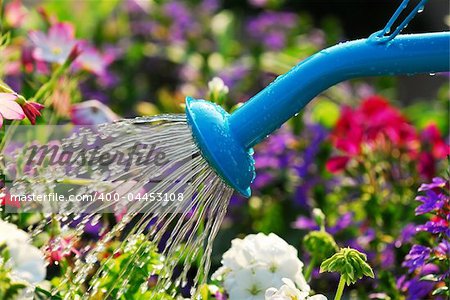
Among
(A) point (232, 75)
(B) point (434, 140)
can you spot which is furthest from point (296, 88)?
(A) point (232, 75)

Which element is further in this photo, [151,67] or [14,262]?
[151,67]

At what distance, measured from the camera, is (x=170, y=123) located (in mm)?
1145

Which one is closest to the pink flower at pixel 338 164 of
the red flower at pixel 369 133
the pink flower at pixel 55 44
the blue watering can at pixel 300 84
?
the red flower at pixel 369 133

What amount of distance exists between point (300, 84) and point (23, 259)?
362 millimetres

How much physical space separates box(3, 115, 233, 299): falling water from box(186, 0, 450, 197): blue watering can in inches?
1.9

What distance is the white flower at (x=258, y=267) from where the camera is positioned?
1113 millimetres

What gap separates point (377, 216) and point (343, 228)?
0.07 metres

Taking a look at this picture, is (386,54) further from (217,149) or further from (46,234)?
(46,234)

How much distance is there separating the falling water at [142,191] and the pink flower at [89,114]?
34 centimetres

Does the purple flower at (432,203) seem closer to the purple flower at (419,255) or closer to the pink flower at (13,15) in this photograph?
the purple flower at (419,255)

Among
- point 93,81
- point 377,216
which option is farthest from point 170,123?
point 93,81

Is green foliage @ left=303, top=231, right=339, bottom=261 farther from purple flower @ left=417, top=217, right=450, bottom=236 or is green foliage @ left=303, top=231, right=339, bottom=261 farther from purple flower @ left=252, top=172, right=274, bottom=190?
purple flower @ left=252, top=172, right=274, bottom=190

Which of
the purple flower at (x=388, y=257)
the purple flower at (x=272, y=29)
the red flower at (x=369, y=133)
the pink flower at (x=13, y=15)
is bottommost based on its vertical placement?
the purple flower at (x=272, y=29)

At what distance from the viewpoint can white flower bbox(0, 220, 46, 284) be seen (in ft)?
2.89
